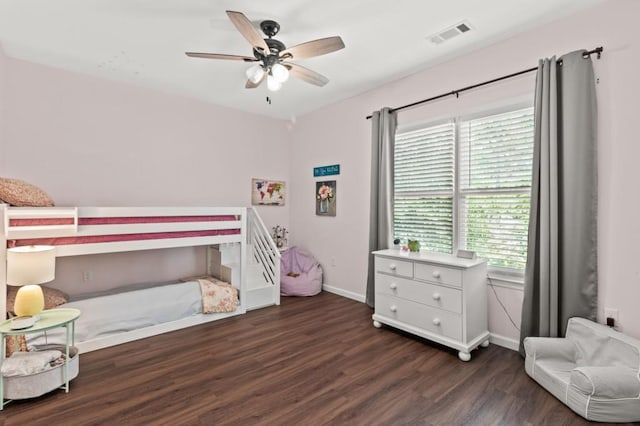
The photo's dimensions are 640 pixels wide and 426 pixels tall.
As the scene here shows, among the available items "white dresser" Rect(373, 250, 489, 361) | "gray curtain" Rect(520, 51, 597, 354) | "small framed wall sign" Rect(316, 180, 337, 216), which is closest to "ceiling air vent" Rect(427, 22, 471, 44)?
"gray curtain" Rect(520, 51, 597, 354)

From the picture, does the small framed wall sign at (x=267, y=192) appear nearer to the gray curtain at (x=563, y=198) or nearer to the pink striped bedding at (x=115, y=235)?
the pink striped bedding at (x=115, y=235)

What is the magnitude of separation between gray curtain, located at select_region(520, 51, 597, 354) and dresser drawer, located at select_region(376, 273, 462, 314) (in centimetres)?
60

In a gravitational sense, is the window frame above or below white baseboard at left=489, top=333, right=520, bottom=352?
above

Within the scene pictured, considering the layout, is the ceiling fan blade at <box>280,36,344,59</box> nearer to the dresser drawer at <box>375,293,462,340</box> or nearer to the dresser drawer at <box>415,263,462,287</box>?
the dresser drawer at <box>415,263,462,287</box>

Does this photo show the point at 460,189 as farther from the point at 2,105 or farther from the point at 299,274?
the point at 2,105

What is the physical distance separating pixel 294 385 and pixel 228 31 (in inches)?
117

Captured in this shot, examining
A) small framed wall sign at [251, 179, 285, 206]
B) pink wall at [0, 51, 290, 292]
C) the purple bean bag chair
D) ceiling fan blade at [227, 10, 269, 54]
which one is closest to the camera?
ceiling fan blade at [227, 10, 269, 54]

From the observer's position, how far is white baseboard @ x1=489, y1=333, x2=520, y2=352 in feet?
8.99

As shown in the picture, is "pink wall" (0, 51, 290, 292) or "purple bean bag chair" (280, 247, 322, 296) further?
"purple bean bag chair" (280, 247, 322, 296)

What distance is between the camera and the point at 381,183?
3.75m

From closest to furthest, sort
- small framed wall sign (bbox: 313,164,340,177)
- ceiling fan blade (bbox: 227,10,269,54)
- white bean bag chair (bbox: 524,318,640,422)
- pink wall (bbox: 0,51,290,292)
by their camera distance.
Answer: white bean bag chair (bbox: 524,318,640,422) → ceiling fan blade (bbox: 227,10,269,54) → pink wall (bbox: 0,51,290,292) → small framed wall sign (bbox: 313,164,340,177)

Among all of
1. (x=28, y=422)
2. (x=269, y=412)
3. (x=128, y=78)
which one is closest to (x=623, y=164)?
(x=269, y=412)

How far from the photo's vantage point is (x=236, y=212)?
148 inches

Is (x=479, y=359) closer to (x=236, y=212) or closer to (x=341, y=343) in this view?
(x=341, y=343)
